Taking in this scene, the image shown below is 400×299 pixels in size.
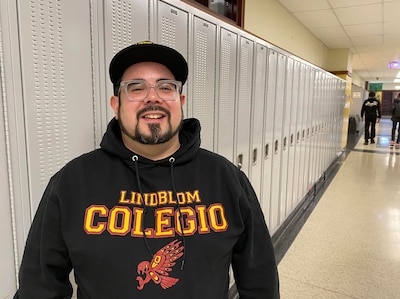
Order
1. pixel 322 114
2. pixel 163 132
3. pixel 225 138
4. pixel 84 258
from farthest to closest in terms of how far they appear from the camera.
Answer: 1. pixel 322 114
2. pixel 225 138
3. pixel 163 132
4. pixel 84 258

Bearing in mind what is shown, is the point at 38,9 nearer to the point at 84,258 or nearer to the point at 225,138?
the point at 84,258

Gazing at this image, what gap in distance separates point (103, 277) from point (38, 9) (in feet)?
2.96

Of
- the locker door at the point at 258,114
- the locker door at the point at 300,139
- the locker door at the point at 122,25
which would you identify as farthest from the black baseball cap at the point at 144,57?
the locker door at the point at 300,139

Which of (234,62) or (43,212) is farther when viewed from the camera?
(234,62)

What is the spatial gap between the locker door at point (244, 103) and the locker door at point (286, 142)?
36.7 inches

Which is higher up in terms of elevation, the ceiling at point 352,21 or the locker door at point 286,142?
the ceiling at point 352,21

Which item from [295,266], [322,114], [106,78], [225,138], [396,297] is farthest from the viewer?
[322,114]

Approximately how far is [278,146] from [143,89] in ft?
8.14

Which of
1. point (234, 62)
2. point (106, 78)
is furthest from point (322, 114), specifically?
point (106, 78)

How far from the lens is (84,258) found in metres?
0.91

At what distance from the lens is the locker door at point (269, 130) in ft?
9.53

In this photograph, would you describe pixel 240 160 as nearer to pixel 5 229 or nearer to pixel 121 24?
pixel 121 24

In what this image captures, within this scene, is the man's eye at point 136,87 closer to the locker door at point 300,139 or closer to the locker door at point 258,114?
the locker door at point 258,114

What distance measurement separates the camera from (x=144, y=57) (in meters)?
1.05
